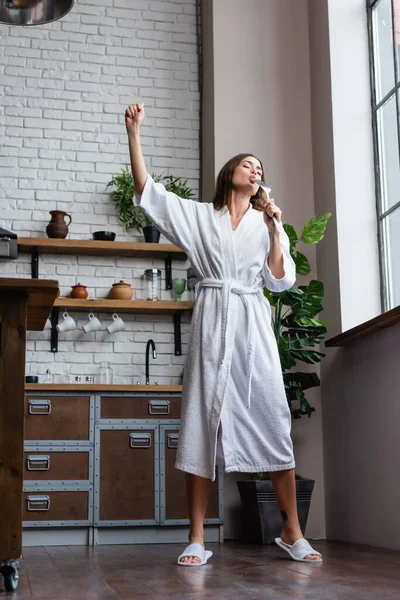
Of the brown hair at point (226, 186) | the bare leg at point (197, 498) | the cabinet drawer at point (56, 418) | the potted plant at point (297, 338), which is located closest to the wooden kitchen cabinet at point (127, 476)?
the cabinet drawer at point (56, 418)

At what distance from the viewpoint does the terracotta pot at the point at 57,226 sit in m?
4.70

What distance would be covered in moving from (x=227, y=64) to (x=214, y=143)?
541 mm

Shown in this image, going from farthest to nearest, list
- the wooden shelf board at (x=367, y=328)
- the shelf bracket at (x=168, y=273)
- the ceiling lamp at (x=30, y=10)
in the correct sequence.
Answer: the shelf bracket at (x=168, y=273) < the wooden shelf board at (x=367, y=328) < the ceiling lamp at (x=30, y=10)

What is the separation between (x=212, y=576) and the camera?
2.42m

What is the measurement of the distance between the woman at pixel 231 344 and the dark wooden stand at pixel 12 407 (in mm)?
753

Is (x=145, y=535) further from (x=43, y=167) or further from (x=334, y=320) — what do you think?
(x=43, y=167)

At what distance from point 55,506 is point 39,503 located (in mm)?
80

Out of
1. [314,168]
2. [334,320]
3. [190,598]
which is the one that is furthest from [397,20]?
[190,598]

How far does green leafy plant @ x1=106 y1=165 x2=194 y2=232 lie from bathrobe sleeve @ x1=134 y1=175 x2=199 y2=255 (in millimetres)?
1894

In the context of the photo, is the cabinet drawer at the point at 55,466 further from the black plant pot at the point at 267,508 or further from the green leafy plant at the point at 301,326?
the green leafy plant at the point at 301,326

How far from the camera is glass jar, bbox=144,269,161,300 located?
4795 millimetres

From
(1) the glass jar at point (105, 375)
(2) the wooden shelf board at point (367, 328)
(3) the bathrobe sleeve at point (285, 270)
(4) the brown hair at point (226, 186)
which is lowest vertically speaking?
(1) the glass jar at point (105, 375)

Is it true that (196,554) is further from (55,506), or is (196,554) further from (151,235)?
(151,235)

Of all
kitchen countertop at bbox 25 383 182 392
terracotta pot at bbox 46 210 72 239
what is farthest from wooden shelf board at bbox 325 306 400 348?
terracotta pot at bbox 46 210 72 239
